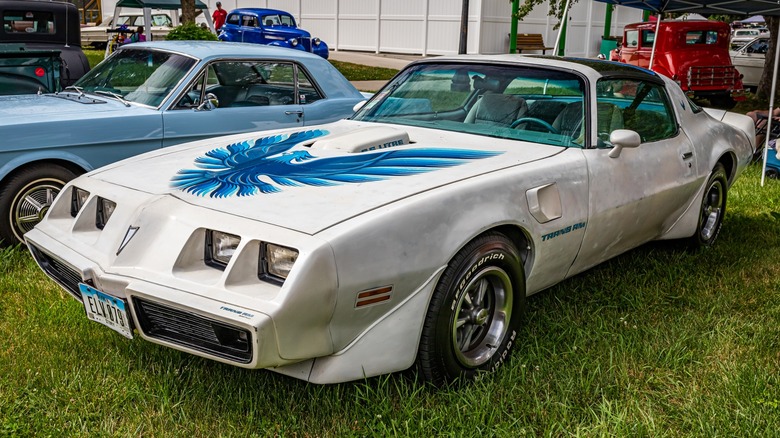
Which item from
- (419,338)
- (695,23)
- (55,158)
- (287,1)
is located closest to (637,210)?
(419,338)

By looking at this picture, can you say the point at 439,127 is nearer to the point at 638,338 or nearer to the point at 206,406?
the point at 638,338

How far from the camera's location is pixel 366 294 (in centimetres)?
277

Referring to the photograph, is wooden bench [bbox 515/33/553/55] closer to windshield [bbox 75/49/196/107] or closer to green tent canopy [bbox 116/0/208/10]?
green tent canopy [bbox 116/0/208/10]

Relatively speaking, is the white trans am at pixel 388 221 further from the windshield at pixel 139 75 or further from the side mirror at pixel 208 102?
the windshield at pixel 139 75

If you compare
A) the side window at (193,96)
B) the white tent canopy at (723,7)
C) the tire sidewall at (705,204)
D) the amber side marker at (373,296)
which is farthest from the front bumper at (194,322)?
the white tent canopy at (723,7)

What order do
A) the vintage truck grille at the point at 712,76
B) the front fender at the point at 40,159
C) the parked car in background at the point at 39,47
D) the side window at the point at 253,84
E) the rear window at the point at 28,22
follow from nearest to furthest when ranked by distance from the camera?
the front fender at the point at 40,159, the side window at the point at 253,84, the parked car in background at the point at 39,47, the rear window at the point at 28,22, the vintage truck grille at the point at 712,76

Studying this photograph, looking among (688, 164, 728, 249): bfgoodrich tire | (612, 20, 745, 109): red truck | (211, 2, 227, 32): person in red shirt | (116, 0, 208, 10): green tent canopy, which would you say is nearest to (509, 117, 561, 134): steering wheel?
(688, 164, 728, 249): bfgoodrich tire

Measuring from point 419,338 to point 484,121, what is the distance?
62.8 inches

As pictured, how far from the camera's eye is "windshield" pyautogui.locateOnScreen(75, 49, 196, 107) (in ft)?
18.5

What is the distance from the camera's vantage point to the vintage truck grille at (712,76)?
14430mm

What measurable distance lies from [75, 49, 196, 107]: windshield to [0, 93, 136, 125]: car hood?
0.55 ft

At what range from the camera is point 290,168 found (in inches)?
136

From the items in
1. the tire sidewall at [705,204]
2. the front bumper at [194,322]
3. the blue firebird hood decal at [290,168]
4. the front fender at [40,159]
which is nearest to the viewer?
the front bumper at [194,322]

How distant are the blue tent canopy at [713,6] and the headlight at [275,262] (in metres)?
6.89
